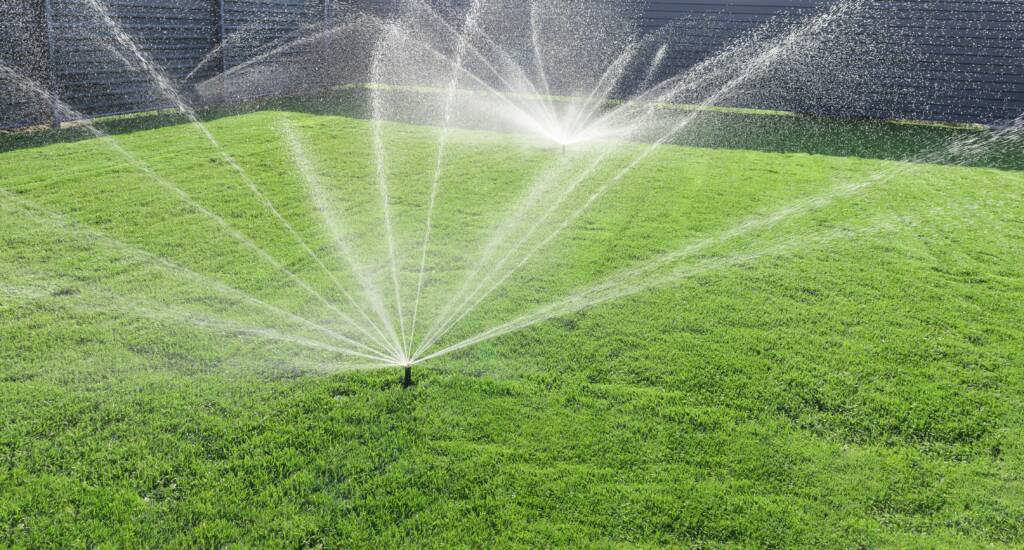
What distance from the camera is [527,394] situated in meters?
3.08

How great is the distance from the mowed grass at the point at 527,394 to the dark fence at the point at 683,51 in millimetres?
3897

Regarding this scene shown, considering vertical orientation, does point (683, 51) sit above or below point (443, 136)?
above

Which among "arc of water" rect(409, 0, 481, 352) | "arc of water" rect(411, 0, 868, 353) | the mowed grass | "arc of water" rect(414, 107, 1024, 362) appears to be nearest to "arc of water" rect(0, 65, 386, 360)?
the mowed grass

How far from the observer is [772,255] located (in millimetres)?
5004

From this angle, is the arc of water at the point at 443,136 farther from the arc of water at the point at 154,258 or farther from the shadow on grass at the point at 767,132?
the shadow on grass at the point at 767,132

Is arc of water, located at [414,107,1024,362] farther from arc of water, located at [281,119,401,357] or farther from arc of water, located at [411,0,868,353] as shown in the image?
arc of water, located at [281,119,401,357]

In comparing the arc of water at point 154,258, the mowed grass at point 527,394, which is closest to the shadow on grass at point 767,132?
the arc of water at point 154,258

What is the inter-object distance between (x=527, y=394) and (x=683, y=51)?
40.8 ft

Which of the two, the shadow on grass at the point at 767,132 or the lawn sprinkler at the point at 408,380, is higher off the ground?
the shadow on grass at the point at 767,132

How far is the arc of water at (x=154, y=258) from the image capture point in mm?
3682

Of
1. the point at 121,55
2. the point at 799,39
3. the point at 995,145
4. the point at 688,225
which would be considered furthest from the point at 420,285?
the point at 799,39

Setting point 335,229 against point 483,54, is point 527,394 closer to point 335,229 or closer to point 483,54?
point 335,229

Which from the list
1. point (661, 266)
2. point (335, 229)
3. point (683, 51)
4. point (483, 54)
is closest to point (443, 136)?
point (335, 229)

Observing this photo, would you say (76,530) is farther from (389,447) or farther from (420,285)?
(420,285)
